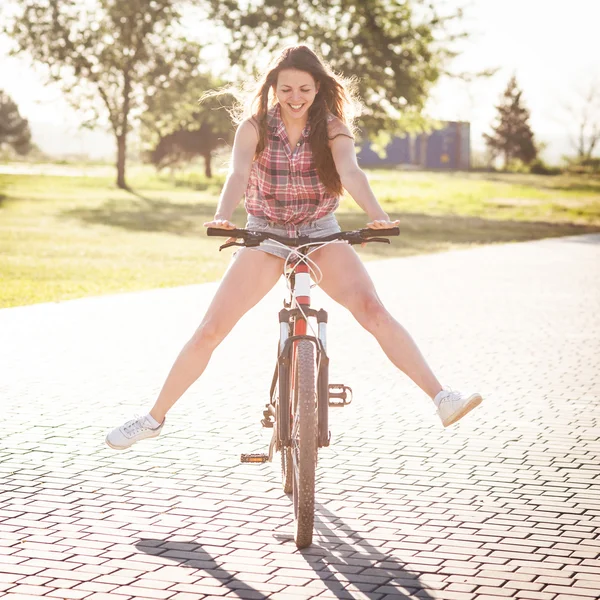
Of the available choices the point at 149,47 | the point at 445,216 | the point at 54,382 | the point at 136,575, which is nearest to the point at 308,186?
the point at 136,575

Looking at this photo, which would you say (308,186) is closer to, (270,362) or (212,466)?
(212,466)

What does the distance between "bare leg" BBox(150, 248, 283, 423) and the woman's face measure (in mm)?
607

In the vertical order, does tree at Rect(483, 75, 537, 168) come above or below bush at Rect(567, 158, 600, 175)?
above

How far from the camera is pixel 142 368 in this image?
8758mm

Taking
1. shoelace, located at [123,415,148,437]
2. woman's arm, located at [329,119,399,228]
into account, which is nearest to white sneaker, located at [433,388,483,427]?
woman's arm, located at [329,119,399,228]

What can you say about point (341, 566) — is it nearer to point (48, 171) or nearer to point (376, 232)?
A: point (376, 232)

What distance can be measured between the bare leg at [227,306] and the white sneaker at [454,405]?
851 mm

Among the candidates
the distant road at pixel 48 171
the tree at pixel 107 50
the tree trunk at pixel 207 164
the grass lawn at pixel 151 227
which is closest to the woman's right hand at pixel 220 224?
the grass lawn at pixel 151 227

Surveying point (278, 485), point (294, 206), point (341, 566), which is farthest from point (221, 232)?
point (278, 485)

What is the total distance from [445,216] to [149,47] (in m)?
15.6

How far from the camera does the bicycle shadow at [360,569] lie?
4.00m

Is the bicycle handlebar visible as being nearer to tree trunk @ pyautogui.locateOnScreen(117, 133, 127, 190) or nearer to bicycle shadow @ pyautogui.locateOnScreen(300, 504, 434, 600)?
bicycle shadow @ pyautogui.locateOnScreen(300, 504, 434, 600)

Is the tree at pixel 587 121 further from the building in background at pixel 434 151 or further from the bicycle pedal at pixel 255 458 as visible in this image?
the bicycle pedal at pixel 255 458

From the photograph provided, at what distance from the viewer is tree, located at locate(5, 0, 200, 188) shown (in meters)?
46.2
